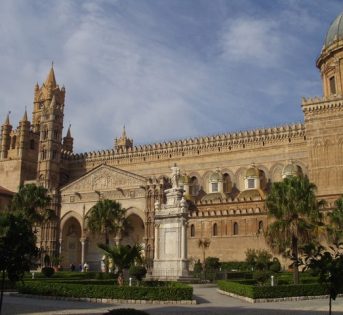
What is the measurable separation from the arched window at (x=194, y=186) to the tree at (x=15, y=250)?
47.4 m

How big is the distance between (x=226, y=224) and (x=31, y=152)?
36135mm

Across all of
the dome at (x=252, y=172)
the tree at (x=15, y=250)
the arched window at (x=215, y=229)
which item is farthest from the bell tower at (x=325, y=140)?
the tree at (x=15, y=250)

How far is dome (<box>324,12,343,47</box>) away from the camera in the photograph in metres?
55.4

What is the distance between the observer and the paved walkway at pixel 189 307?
16.2m

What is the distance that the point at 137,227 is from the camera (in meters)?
60.0

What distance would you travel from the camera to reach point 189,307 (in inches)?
709

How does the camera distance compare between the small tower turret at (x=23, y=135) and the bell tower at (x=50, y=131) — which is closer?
the bell tower at (x=50, y=131)

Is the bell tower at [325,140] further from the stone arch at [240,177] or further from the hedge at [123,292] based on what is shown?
the hedge at [123,292]

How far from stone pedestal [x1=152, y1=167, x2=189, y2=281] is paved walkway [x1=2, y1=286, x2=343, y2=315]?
5.89 m

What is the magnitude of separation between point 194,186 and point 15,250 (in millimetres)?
49320

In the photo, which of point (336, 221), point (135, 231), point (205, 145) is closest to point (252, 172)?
point (205, 145)

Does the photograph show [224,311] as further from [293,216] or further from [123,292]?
[293,216]

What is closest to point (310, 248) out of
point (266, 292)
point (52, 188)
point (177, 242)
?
point (266, 292)

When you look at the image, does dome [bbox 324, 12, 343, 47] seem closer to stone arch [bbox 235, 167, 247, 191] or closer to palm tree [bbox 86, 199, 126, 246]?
stone arch [bbox 235, 167, 247, 191]
